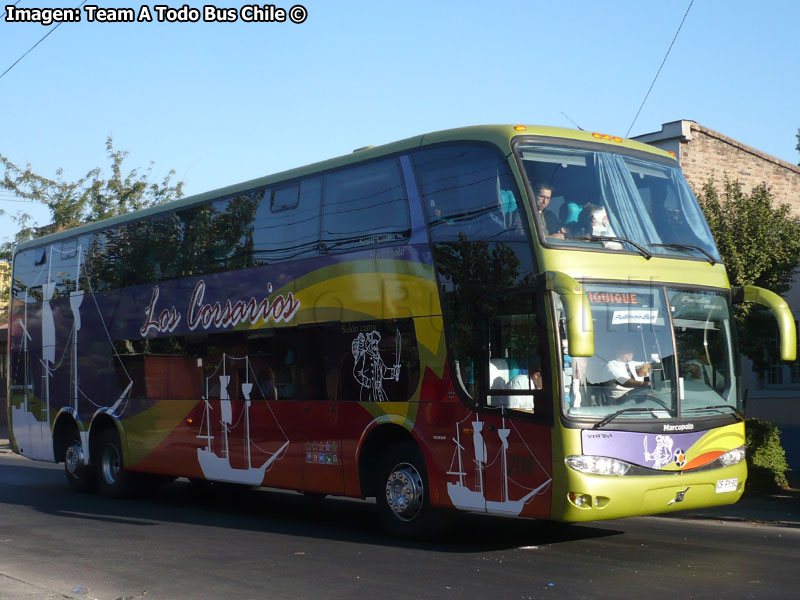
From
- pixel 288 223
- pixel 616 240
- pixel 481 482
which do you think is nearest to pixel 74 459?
pixel 288 223

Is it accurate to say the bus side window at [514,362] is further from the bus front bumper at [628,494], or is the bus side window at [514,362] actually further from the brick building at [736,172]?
the brick building at [736,172]

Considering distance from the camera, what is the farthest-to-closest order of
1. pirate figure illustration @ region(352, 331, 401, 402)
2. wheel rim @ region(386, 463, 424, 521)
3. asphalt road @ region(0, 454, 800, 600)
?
pirate figure illustration @ region(352, 331, 401, 402) < wheel rim @ region(386, 463, 424, 521) < asphalt road @ region(0, 454, 800, 600)

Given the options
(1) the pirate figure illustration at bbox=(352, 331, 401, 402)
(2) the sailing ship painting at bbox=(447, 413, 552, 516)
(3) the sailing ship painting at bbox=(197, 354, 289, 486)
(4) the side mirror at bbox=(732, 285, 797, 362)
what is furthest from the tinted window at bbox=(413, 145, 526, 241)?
(3) the sailing ship painting at bbox=(197, 354, 289, 486)

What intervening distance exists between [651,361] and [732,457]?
4.99ft

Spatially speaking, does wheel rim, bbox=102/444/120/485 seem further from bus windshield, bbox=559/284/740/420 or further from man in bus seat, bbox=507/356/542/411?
bus windshield, bbox=559/284/740/420

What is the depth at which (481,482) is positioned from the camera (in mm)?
10008

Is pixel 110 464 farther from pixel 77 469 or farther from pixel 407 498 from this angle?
pixel 407 498

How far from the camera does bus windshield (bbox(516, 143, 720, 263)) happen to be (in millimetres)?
9750

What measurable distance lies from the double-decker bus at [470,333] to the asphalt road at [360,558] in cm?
60

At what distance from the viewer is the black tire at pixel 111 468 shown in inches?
639

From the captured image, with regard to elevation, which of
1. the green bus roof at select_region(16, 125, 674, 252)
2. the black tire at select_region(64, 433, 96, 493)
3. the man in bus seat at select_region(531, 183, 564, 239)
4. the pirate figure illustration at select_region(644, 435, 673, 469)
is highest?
the green bus roof at select_region(16, 125, 674, 252)

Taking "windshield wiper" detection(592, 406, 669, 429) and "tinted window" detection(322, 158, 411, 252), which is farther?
"tinted window" detection(322, 158, 411, 252)

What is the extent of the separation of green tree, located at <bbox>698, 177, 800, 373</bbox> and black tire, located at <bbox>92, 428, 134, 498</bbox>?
33.9 feet

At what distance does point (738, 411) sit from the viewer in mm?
10344
